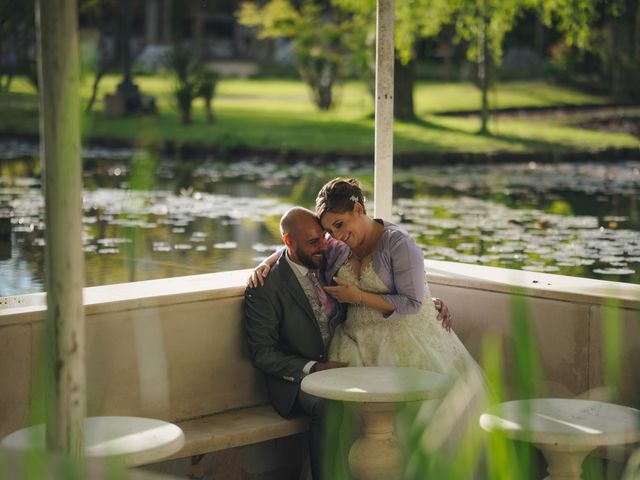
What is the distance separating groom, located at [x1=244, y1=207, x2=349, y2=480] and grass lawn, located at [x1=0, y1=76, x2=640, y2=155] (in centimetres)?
1327

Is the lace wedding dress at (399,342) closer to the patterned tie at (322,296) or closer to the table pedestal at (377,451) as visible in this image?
the patterned tie at (322,296)

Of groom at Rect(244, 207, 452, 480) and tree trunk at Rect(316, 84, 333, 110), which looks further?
tree trunk at Rect(316, 84, 333, 110)

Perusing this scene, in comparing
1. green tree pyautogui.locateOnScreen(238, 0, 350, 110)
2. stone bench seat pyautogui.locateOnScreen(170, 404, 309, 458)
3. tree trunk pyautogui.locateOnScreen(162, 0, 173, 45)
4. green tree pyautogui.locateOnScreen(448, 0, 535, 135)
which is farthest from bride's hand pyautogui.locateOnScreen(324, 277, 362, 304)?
tree trunk pyautogui.locateOnScreen(162, 0, 173, 45)

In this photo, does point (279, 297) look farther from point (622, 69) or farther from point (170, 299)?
point (622, 69)

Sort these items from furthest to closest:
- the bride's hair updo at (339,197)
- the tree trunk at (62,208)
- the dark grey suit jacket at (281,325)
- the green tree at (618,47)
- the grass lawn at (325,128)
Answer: the green tree at (618,47) → the grass lawn at (325,128) → the dark grey suit jacket at (281,325) → the bride's hair updo at (339,197) → the tree trunk at (62,208)

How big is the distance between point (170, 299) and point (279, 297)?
0.42 metres

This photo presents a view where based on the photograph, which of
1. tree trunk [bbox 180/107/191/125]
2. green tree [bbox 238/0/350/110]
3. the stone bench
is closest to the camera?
the stone bench

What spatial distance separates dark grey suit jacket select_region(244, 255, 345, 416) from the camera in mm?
4758

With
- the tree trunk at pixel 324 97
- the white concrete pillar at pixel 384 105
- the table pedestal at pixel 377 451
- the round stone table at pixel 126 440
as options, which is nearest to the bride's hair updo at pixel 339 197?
the table pedestal at pixel 377 451

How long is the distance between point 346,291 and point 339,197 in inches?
14.3

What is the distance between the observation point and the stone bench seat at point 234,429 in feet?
14.9

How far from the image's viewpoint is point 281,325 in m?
4.81

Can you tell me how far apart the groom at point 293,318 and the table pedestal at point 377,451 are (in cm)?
30

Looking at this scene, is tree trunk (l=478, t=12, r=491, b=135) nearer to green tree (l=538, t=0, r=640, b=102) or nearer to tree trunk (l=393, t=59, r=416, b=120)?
green tree (l=538, t=0, r=640, b=102)
